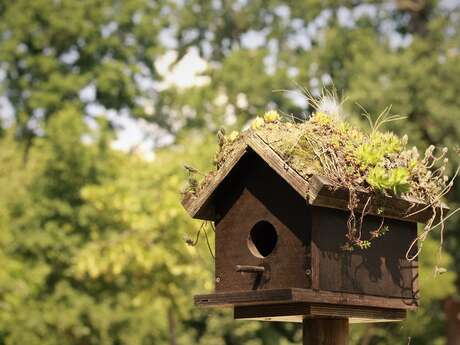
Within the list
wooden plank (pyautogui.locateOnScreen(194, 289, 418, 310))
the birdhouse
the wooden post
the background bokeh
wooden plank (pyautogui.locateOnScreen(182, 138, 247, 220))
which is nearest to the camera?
wooden plank (pyautogui.locateOnScreen(194, 289, 418, 310))

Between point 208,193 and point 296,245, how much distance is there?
0.77m

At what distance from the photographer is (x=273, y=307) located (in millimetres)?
5809

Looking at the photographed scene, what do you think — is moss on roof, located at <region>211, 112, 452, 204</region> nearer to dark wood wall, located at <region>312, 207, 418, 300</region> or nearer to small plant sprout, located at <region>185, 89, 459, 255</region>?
small plant sprout, located at <region>185, 89, 459, 255</region>

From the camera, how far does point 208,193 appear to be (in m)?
6.15

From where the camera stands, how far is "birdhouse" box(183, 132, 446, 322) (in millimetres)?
5598

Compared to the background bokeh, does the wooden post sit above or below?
below

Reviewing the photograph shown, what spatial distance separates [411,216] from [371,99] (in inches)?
512

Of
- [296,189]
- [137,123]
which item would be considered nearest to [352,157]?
[296,189]

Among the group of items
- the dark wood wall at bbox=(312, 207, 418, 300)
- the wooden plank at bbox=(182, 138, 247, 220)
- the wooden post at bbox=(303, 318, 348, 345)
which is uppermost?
the wooden plank at bbox=(182, 138, 247, 220)

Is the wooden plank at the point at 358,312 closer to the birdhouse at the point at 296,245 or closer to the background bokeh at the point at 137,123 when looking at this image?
the birdhouse at the point at 296,245

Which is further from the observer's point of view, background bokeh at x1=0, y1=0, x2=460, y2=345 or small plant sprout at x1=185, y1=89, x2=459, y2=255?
background bokeh at x1=0, y1=0, x2=460, y2=345

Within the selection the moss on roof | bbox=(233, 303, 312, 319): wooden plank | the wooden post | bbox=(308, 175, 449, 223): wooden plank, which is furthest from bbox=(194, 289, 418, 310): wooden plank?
the moss on roof

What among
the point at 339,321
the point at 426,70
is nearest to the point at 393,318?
the point at 339,321

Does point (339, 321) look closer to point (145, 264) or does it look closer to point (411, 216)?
point (411, 216)
